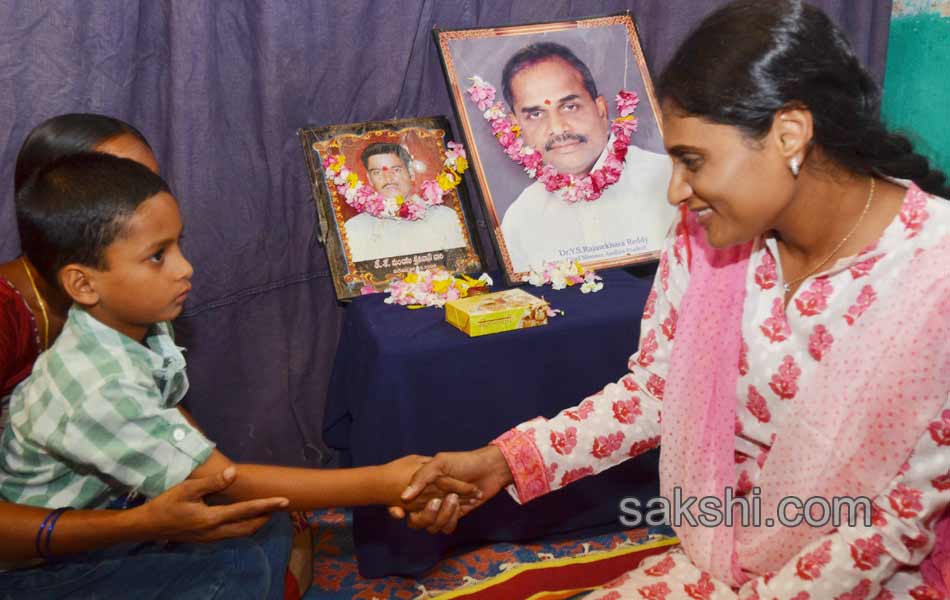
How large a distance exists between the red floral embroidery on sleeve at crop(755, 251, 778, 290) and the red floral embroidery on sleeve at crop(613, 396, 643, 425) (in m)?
0.33

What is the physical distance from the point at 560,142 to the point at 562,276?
45cm

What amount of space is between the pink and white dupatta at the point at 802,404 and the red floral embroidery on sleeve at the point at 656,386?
9 centimetres

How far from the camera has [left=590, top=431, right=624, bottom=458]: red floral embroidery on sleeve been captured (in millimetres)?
1629

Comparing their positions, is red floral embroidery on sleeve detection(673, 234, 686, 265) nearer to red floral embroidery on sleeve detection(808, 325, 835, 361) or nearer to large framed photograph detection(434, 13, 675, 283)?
red floral embroidery on sleeve detection(808, 325, 835, 361)

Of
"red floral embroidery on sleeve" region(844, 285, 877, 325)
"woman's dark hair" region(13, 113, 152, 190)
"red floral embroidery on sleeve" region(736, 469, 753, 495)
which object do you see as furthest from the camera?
"woman's dark hair" region(13, 113, 152, 190)

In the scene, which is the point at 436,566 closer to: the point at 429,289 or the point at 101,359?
the point at 429,289

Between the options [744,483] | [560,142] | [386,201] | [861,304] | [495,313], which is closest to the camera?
[861,304]

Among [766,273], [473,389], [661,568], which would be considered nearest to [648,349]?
[766,273]

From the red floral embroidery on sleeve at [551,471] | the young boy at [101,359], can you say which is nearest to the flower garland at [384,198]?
the young boy at [101,359]

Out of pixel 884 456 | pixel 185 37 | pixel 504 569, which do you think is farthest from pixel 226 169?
pixel 884 456

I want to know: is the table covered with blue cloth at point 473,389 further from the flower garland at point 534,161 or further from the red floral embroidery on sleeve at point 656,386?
the red floral embroidery on sleeve at point 656,386

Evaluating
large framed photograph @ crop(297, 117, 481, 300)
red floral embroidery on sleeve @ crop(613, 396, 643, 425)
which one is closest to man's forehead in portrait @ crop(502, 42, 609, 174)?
large framed photograph @ crop(297, 117, 481, 300)

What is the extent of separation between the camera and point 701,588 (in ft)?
4.86

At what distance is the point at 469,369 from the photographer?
218 cm
